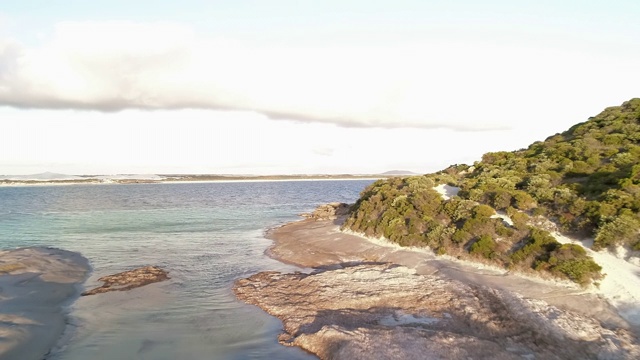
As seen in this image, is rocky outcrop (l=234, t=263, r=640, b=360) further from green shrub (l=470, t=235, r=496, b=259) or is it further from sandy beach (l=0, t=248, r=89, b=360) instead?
sandy beach (l=0, t=248, r=89, b=360)

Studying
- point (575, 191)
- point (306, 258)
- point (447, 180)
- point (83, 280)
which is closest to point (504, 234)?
point (575, 191)

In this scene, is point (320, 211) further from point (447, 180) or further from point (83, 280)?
point (83, 280)

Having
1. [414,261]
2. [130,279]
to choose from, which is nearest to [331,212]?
[414,261]

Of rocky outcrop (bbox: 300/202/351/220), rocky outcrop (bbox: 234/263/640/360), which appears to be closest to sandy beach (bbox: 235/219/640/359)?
rocky outcrop (bbox: 234/263/640/360)

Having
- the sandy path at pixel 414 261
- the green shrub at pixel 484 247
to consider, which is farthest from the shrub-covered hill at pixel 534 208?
the sandy path at pixel 414 261

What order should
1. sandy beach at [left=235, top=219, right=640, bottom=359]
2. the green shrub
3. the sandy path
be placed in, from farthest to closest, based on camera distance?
the green shrub, the sandy path, sandy beach at [left=235, top=219, right=640, bottom=359]

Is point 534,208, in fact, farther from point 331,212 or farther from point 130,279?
point 331,212

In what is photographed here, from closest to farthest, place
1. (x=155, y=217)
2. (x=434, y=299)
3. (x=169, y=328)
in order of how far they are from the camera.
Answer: (x=169, y=328) → (x=434, y=299) → (x=155, y=217)

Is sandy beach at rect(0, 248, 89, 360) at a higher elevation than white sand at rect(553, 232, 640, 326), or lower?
lower
